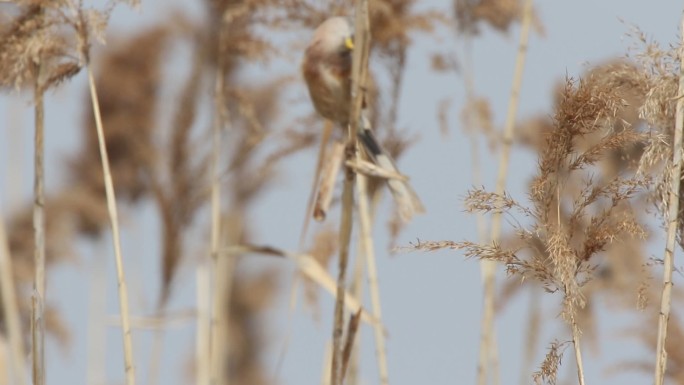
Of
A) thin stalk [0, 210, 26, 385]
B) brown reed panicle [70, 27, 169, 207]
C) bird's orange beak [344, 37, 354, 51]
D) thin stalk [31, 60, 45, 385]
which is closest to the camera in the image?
thin stalk [31, 60, 45, 385]

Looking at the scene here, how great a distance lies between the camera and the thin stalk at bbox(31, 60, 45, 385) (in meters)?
2.27

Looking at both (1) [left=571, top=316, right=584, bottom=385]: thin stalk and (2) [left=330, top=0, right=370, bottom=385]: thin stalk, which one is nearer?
(1) [left=571, top=316, right=584, bottom=385]: thin stalk

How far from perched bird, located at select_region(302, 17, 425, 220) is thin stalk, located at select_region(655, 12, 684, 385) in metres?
0.78

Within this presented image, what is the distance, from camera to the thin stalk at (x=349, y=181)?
192cm

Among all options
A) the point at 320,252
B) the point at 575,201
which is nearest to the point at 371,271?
the point at 320,252

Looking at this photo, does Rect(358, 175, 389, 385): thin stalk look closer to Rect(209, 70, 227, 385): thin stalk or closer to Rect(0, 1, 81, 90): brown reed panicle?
Rect(209, 70, 227, 385): thin stalk

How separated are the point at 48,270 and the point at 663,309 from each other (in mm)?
3611

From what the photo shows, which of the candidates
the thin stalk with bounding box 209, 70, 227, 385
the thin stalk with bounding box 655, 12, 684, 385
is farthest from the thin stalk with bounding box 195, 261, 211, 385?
the thin stalk with bounding box 655, 12, 684, 385

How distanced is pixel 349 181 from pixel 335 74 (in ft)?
2.08

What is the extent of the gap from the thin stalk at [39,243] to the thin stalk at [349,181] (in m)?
0.69

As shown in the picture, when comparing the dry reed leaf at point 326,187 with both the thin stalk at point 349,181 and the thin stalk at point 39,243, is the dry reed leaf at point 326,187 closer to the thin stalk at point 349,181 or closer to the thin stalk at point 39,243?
the thin stalk at point 349,181

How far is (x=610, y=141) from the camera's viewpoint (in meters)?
1.81

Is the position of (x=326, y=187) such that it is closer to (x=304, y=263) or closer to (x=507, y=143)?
(x=304, y=263)

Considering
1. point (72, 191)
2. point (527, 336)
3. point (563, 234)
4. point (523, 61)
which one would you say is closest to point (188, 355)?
point (72, 191)
